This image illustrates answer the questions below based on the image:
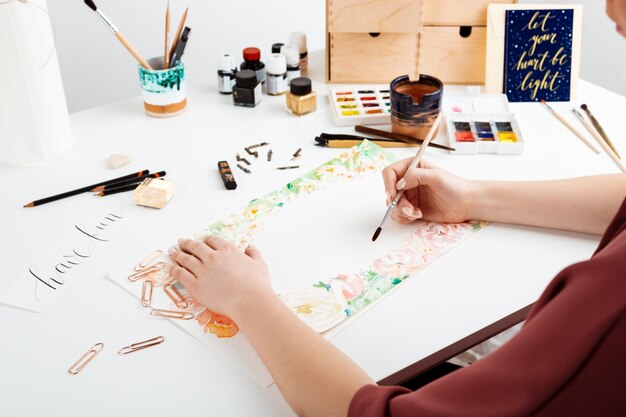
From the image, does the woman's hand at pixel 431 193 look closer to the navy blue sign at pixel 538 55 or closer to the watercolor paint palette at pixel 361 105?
the watercolor paint palette at pixel 361 105

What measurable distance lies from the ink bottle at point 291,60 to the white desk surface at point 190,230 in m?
0.09

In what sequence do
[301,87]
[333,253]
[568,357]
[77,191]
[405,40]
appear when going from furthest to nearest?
[405,40], [301,87], [77,191], [333,253], [568,357]

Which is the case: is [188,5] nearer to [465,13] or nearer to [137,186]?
[465,13]

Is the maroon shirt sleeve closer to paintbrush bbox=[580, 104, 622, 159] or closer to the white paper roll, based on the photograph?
paintbrush bbox=[580, 104, 622, 159]

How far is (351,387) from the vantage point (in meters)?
0.74

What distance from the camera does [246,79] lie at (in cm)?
141

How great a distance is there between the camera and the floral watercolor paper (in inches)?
34.9

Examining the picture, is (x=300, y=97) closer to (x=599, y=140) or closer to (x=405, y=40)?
(x=405, y=40)

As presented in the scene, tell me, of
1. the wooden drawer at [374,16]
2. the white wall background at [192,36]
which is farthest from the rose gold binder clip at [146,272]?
the white wall background at [192,36]

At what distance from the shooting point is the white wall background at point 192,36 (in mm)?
2246

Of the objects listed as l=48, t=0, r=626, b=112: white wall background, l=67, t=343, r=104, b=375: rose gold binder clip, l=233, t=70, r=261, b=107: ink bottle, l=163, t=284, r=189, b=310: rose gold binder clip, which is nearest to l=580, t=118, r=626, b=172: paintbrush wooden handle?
l=233, t=70, r=261, b=107: ink bottle

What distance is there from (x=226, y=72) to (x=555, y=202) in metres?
0.76

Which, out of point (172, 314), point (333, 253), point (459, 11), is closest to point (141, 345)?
point (172, 314)

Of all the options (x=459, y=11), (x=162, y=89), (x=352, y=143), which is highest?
(x=459, y=11)
